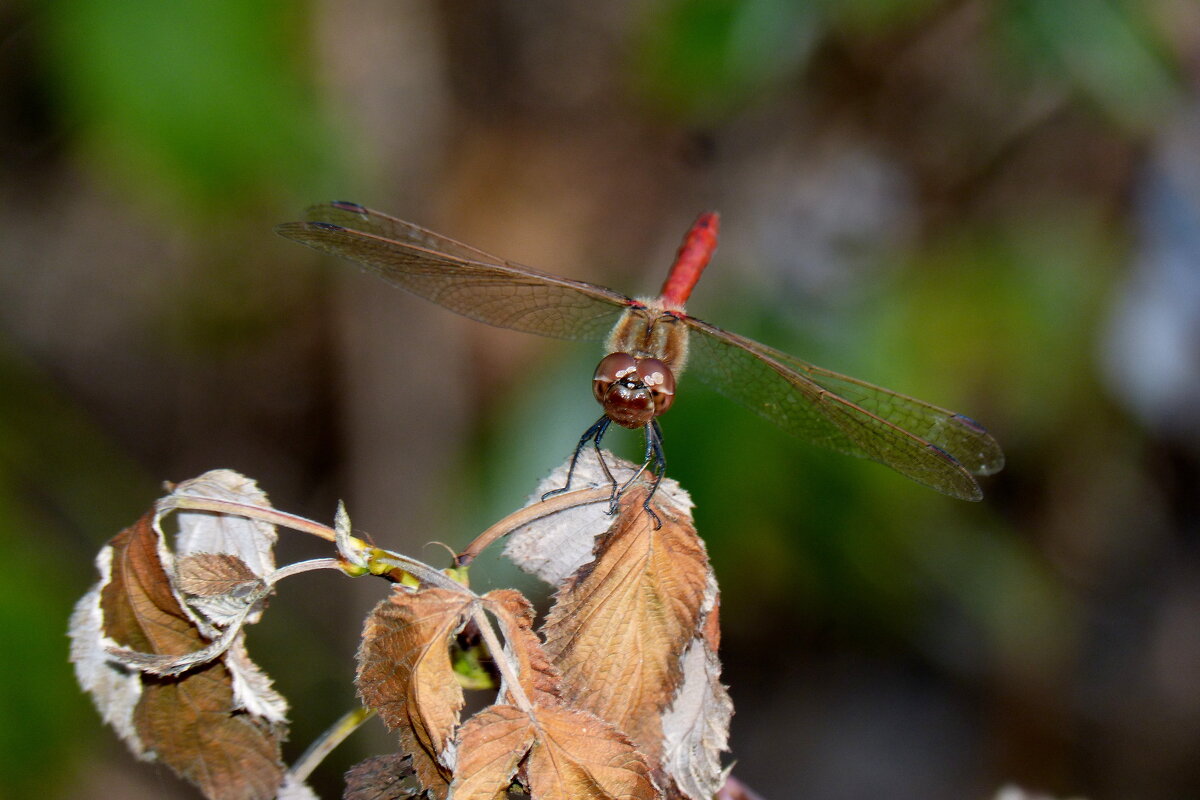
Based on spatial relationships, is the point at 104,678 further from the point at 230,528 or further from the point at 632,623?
the point at 632,623

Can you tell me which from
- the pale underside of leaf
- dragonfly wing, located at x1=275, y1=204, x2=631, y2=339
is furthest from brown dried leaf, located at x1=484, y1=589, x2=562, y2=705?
dragonfly wing, located at x1=275, y1=204, x2=631, y2=339

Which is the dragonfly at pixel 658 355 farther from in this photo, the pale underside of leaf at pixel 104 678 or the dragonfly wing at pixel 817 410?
the pale underside of leaf at pixel 104 678

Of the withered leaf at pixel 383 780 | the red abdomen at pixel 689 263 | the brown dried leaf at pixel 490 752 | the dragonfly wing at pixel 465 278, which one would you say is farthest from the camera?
the red abdomen at pixel 689 263

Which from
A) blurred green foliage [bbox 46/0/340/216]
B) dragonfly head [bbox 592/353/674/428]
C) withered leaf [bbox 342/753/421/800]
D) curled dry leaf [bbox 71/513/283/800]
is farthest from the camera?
blurred green foliage [bbox 46/0/340/216]

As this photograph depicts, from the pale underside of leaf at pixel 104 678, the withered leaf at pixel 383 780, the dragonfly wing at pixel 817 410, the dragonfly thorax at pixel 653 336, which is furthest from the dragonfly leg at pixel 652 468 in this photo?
the pale underside of leaf at pixel 104 678

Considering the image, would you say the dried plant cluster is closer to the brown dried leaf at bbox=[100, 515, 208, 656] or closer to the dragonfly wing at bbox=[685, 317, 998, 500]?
the brown dried leaf at bbox=[100, 515, 208, 656]

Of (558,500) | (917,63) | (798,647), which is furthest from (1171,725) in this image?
(558,500)

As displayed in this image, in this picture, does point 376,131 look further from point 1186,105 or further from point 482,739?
point 482,739
